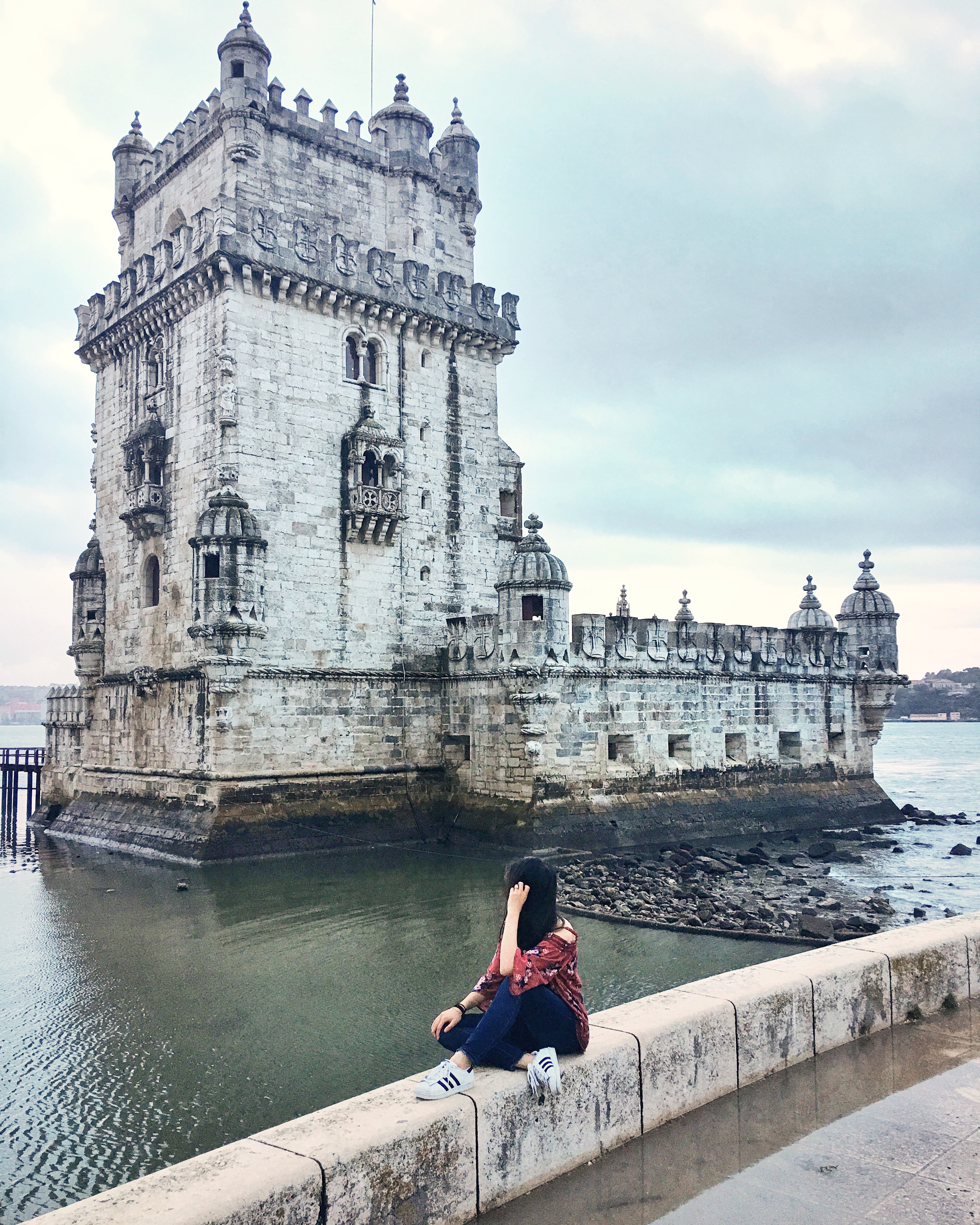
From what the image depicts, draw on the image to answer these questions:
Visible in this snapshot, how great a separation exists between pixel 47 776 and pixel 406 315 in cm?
1691

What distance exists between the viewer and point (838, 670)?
2983 centimetres

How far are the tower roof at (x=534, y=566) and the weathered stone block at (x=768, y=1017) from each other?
15460mm

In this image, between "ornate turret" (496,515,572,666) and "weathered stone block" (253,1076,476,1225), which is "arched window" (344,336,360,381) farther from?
"weathered stone block" (253,1076,476,1225)

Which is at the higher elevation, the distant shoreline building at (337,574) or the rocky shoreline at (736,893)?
the distant shoreline building at (337,574)

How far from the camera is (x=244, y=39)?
75.6 feet

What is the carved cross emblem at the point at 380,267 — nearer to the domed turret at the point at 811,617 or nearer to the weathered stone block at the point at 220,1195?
the domed turret at the point at 811,617

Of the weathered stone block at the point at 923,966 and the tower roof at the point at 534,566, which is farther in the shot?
the tower roof at the point at 534,566

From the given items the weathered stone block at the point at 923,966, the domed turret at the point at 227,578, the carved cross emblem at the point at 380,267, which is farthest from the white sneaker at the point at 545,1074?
the carved cross emblem at the point at 380,267

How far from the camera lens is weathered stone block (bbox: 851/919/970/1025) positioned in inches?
272

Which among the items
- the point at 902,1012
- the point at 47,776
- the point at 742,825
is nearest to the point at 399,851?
the point at 742,825

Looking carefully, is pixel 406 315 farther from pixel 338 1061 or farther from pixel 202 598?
pixel 338 1061

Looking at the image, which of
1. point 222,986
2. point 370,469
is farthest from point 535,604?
point 222,986

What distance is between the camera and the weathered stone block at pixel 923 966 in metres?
6.91

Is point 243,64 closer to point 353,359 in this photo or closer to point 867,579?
point 353,359
